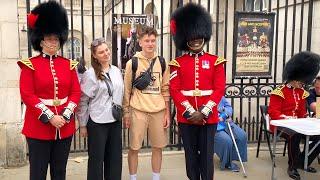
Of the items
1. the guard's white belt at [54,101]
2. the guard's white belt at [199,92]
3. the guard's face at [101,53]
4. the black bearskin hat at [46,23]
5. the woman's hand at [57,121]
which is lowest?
the woman's hand at [57,121]

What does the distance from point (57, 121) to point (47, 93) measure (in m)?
0.27

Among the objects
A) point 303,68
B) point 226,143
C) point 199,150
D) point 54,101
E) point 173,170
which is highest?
point 303,68

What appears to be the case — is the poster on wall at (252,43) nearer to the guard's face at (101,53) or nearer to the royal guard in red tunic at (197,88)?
the royal guard in red tunic at (197,88)

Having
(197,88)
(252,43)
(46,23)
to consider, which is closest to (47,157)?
(46,23)

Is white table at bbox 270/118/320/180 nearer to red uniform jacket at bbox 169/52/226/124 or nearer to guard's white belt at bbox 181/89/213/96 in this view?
red uniform jacket at bbox 169/52/226/124

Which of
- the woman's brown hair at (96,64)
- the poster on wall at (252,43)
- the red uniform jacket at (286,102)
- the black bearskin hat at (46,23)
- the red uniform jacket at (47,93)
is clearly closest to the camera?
the red uniform jacket at (47,93)

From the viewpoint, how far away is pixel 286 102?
17.1 feet

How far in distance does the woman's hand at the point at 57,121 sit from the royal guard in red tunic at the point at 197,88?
1.19 metres

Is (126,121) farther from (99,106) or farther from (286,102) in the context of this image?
(286,102)

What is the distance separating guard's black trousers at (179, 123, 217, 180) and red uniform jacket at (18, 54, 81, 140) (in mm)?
1201

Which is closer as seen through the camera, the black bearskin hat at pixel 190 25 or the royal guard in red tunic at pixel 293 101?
the black bearskin hat at pixel 190 25

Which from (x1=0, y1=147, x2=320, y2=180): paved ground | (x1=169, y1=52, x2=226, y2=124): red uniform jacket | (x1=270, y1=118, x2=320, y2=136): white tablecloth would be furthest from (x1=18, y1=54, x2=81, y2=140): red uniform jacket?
(x1=270, y1=118, x2=320, y2=136): white tablecloth

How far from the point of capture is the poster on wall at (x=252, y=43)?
631cm

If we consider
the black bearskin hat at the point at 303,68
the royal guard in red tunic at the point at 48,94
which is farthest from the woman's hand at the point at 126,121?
the black bearskin hat at the point at 303,68
